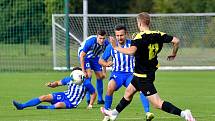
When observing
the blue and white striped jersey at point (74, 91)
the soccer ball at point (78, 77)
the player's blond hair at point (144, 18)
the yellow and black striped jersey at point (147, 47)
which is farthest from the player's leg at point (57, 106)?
the player's blond hair at point (144, 18)

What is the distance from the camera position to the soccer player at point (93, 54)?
15596 mm

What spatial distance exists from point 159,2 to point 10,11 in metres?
23.4

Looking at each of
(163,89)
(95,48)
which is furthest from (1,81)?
(95,48)

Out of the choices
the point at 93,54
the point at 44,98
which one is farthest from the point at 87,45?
the point at 44,98

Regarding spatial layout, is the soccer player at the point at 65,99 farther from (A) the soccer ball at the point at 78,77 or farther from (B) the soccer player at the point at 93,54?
(B) the soccer player at the point at 93,54

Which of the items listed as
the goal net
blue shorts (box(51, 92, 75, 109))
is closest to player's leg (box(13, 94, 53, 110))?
blue shorts (box(51, 92, 75, 109))

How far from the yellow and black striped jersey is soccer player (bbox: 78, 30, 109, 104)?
13.1 feet

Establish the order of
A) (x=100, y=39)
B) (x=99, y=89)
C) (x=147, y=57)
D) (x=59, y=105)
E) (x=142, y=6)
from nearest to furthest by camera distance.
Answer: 1. (x=147, y=57)
2. (x=59, y=105)
3. (x=100, y=39)
4. (x=99, y=89)
5. (x=142, y=6)

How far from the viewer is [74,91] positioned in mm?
14586

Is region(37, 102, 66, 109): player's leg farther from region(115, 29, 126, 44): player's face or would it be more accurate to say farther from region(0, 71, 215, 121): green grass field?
region(115, 29, 126, 44): player's face

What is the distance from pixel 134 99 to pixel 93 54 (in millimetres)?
1774

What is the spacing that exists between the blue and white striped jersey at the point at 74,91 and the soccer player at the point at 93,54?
2.15ft

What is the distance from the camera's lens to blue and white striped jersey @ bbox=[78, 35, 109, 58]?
52.3 feet

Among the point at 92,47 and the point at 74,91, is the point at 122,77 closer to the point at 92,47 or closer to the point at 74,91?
the point at 74,91
